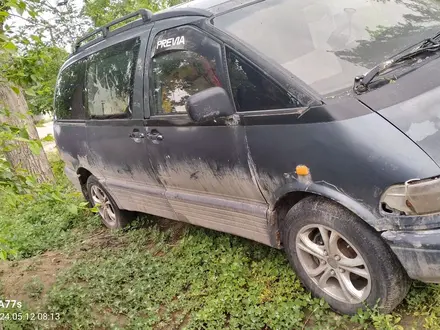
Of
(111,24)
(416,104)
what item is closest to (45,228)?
(111,24)

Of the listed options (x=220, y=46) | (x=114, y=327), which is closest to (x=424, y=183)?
(x=220, y=46)

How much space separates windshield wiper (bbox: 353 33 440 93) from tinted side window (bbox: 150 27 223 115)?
39.3 inches

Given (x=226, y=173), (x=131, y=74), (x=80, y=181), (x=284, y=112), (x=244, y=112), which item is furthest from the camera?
(x=80, y=181)

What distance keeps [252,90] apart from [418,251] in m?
1.41

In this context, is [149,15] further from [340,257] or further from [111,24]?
[340,257]

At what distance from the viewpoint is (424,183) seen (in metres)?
2.21

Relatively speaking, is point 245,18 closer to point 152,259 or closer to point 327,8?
point 327,8

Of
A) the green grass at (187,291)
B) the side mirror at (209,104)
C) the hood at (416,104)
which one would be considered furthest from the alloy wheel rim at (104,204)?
the hood at (416,104)

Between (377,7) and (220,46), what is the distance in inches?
50.3

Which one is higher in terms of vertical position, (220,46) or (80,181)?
(220,46)

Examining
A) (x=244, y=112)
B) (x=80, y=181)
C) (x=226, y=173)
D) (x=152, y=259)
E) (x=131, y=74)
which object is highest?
(x=131, y=74)

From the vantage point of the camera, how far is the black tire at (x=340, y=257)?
2.50m

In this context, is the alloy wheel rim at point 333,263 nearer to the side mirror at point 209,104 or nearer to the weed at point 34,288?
the side mirror at point 209,104

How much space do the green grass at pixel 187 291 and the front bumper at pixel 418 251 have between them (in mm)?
394
